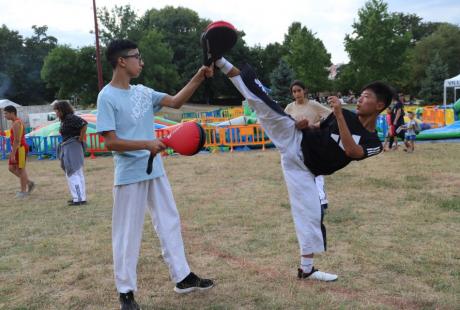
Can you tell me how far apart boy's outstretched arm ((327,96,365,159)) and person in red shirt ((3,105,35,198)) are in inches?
258

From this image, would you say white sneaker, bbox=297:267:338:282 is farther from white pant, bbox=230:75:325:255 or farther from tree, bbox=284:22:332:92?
tree, bbox=284:22:332:92

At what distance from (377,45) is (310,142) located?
3069cm

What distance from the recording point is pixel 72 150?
7.57 metres

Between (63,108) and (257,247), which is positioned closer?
(257,247)

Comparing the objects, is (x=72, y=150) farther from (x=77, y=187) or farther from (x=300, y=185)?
(x=300, y=185)

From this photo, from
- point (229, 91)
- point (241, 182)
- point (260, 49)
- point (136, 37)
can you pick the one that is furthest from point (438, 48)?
point (241, 182)

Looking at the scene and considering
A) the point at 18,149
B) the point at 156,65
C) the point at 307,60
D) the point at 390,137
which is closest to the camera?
the point at 18,149

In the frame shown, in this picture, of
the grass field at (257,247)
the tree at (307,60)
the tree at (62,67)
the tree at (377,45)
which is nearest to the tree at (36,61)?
the tree at (62,67)

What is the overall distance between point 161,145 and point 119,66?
72 cm

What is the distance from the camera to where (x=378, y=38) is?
103 feet

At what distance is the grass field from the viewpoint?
3570 mm

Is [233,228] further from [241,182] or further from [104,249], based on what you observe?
[241,182]

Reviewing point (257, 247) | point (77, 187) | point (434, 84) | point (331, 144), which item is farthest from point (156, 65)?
point (331, 144)

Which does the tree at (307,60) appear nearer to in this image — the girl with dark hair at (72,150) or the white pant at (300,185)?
the girl with dark hair at (72,150)
